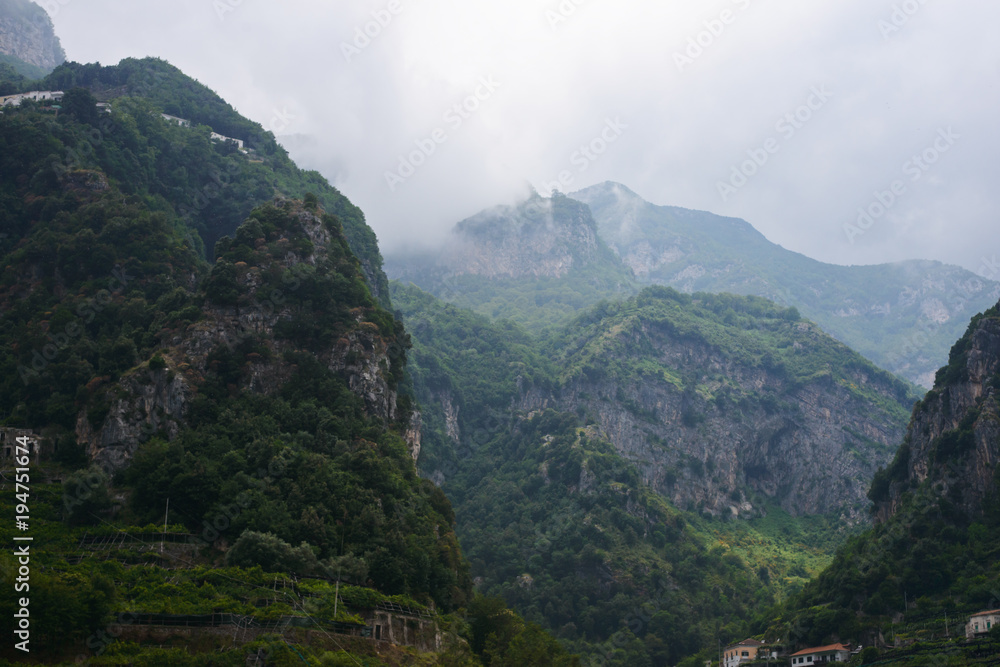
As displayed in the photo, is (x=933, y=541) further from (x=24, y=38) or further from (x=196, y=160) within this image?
(x=24, y=38)

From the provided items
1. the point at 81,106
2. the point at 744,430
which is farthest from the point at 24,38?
the point at 744,430

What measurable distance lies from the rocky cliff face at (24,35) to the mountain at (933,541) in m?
172

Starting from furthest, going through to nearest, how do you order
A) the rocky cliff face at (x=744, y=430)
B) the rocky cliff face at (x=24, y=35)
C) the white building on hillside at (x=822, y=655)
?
the rocky cliff face at (x=24, y=35) → the rocky cliff face at (x=744, y=430) → the white building on hillside at (x=822, y=655)

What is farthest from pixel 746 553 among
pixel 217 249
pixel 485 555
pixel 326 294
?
pixel 217 249

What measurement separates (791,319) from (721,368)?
88.1 feet

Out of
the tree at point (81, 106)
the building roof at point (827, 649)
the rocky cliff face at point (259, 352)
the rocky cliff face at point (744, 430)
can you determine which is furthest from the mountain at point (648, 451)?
the tree at point (81, 106)

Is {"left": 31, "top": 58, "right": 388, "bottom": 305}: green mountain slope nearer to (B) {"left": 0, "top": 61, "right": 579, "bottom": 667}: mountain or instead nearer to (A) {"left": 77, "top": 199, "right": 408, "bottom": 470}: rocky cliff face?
(B) {"left": 0, "top": 61, "right": 579, "bottom": 667}: mountain

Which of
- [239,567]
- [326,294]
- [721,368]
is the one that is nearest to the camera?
[239,567]

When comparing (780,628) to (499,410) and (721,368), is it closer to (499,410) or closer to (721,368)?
(499,410)

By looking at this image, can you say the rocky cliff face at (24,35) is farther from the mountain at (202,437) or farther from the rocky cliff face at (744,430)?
the rocky cliff face at (744,430)

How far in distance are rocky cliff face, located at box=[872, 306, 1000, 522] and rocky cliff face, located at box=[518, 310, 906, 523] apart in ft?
140

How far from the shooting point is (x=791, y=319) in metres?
183

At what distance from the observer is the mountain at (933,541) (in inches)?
3034

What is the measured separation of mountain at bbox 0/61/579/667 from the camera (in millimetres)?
53469
